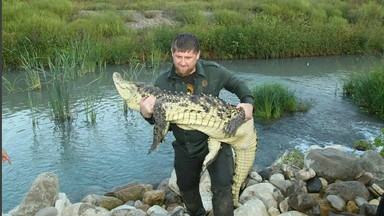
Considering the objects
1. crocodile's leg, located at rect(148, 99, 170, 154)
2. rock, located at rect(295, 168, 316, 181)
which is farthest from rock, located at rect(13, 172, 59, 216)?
rock, located at rect(295, 168, 316, 181)

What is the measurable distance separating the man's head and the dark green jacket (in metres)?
0.16

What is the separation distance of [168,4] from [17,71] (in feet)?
31.5

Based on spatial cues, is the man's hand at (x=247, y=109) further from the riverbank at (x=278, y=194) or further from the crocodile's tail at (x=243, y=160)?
the riverbank at (x=278, y=194)

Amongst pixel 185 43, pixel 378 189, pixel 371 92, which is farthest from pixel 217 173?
pixel 371 92

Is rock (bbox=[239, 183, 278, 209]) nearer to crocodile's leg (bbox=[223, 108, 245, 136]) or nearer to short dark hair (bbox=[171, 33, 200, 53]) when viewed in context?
crocodile's leg (bbox=[223, 108, 245, 136])

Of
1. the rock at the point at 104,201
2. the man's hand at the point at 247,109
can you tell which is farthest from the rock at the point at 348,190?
the rock at the point at 104,201

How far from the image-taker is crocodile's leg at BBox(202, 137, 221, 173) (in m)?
3.10

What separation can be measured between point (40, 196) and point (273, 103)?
15.7 feet

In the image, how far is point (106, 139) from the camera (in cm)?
711

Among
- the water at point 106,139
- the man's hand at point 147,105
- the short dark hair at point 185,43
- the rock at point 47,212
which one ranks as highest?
the short dark hair at point 185,43

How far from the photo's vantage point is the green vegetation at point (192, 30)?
12219 millimetres

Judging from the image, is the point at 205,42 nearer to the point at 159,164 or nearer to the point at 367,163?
the point at 159,164

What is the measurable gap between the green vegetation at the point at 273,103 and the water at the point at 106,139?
0.61ft

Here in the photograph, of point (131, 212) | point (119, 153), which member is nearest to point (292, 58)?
point (119, 153)
